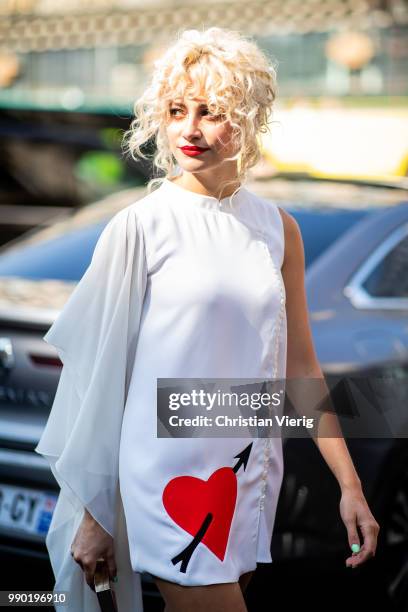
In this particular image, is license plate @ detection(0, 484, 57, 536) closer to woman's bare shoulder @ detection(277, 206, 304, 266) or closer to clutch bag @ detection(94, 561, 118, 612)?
clutch bag @ detection(94, 561, 118, 612)

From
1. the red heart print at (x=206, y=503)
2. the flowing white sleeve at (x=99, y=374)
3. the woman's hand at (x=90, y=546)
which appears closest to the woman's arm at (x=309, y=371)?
the red heart print at (x=206, y=503)

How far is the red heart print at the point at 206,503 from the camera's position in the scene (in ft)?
6.97

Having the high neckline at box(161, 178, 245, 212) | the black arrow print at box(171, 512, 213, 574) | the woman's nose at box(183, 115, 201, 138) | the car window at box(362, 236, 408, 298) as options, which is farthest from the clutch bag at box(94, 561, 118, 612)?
the car window at box(362, 236, 408, 298)

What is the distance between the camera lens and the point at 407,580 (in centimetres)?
358

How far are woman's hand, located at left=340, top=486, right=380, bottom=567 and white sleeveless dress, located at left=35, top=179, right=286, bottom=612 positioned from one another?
224mm

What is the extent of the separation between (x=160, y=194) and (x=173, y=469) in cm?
56

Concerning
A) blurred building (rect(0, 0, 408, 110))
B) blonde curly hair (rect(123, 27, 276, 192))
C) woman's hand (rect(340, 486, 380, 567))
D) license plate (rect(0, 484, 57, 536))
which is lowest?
blurred building (rect(0, 0, 408, 110))

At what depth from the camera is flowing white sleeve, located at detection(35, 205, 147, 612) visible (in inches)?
83.2

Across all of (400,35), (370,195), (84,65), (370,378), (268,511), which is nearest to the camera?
(268,511)

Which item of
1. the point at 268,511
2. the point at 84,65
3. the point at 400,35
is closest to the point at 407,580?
the point at 268,511

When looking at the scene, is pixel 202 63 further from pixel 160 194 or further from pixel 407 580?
pixel 407 580

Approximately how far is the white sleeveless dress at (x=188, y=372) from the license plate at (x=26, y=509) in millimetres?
1119

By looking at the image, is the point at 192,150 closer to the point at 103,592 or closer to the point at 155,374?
the point at 155,374

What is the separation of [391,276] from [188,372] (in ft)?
6.26
